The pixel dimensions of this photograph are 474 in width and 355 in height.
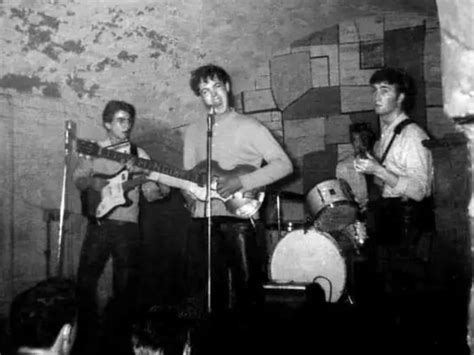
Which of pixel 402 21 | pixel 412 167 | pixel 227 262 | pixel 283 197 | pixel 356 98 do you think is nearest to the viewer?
pixel 227 262

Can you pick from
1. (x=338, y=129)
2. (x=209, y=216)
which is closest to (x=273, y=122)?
(x=338, y=129)

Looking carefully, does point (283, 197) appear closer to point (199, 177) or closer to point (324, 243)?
point (324, 243)

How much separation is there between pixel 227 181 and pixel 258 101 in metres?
1.41

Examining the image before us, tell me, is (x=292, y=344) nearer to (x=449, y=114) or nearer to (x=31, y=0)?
(x=449, y=114)

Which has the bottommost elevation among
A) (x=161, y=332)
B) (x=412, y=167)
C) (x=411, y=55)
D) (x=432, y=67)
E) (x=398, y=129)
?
(x=161, y=332)

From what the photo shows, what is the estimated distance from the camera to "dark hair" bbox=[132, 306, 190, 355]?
237 centimetres

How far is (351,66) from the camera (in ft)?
15.9

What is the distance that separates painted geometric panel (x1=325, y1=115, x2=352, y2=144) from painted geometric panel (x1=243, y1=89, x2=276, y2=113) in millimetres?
511

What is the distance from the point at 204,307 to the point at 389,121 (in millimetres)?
1854

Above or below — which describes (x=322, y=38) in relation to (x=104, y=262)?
above

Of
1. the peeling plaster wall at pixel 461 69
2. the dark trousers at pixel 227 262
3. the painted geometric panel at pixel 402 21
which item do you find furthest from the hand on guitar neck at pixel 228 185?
the peeling plaster wall at pixel 461 69

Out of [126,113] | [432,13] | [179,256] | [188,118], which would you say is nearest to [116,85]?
[126,113]

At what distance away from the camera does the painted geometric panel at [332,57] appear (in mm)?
4871

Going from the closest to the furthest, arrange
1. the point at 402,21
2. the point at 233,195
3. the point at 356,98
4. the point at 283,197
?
1. the point at 233,195
2. the point at 283,197
3. the point at 402,21
4. the point at 356,98
